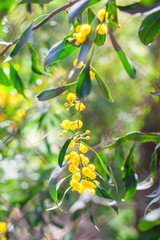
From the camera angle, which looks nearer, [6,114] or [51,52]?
→ [51,52]

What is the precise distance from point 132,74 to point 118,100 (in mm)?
1249

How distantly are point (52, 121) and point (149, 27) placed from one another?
77 centimetres

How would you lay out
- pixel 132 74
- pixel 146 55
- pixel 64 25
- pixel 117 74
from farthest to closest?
pixel 117 74, pixel 146 55, pixel 64 25, pixel 132 74

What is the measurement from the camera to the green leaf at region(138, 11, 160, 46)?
393mm

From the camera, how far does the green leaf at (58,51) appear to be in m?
0.42

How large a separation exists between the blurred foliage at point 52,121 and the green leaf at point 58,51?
0.85 feet

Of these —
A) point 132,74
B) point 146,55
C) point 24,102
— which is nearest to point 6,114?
point 24,102

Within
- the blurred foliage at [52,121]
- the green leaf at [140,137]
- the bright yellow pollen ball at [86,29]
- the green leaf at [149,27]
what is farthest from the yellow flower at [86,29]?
the blurred foliage at [52,121]

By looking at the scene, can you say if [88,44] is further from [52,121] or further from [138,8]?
[52,121]

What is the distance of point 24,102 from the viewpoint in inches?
54.4

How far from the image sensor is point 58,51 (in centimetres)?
44

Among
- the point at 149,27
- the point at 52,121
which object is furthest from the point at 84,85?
the point at 52,121

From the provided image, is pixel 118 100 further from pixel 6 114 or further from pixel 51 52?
pixel 51 52

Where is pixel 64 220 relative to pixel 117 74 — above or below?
below
